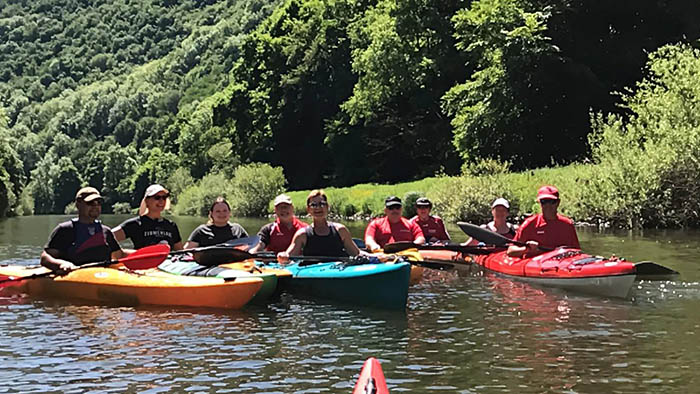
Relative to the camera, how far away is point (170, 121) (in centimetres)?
11994

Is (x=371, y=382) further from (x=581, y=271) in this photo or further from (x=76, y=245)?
(x=76, y=245)

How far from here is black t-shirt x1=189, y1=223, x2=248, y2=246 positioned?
42.2ft

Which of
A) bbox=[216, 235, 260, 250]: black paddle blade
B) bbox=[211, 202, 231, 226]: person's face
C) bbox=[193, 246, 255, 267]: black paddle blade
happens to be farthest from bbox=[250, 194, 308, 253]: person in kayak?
bbox=[193, 246, 255, 267]: black paddle blade

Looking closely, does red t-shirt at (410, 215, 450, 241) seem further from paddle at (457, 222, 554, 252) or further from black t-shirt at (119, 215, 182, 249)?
black t-shirt at (119, 215, 182, 249)

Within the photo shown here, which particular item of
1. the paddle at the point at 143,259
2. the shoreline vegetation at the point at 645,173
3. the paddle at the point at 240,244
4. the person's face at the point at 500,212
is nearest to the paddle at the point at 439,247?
the person's face at the point at 500,212

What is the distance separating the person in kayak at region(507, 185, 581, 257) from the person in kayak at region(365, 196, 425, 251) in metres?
2.17

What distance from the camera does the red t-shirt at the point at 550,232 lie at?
13.1 m

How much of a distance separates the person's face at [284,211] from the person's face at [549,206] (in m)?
3.55

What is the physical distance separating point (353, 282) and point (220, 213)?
2.59m

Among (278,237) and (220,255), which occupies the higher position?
(278,237)

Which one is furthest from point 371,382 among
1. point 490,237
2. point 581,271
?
point 490,237

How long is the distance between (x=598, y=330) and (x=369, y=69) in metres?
35.8

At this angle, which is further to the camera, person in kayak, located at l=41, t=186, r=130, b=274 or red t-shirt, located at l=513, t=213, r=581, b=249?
red t-shirt, located at l=513, t=213, r=581, b=249

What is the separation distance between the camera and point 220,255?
12.1 metres
